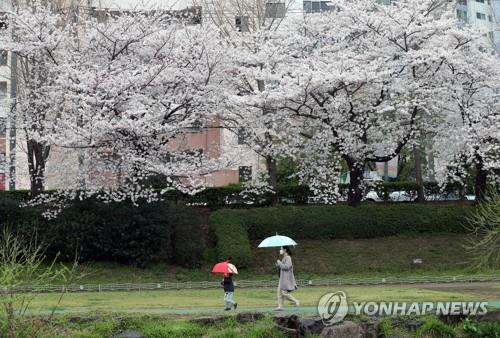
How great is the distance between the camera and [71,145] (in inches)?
885

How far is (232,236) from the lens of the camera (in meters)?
25.1

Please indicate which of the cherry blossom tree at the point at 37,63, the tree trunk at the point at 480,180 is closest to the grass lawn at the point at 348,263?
the tree trunk at the point at 480,180

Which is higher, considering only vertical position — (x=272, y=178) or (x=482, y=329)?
(x=272, y=178)

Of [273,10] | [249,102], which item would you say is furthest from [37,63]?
[273,10]

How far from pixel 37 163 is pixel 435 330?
17210 millimetres

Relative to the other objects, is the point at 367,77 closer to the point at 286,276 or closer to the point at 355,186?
the point at 355,186

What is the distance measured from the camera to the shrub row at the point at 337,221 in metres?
26.3

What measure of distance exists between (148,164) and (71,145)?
101 inches

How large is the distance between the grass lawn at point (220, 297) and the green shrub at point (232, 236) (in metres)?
3.15

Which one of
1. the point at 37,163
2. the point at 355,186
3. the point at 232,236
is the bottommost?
the point at 232,236

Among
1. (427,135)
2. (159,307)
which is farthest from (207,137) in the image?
(159,307)

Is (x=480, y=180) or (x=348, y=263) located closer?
(x=348, y=263)

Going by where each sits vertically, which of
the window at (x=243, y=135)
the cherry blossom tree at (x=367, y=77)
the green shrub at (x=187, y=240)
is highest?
the cherry blossom tree at (x=367, y=77)

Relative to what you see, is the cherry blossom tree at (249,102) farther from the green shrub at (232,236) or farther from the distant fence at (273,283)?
the distant fence at (273,283)
